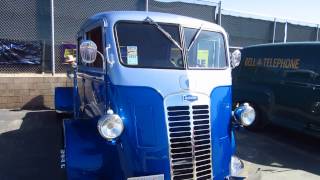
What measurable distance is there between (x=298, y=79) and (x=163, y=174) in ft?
14.8

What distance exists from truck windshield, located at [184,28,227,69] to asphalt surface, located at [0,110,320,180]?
153 centimetres

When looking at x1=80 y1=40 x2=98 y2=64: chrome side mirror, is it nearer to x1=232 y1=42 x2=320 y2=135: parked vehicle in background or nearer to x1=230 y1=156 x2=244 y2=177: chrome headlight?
x1=230 y1=156 x2=244 y2=177: chrome headlight

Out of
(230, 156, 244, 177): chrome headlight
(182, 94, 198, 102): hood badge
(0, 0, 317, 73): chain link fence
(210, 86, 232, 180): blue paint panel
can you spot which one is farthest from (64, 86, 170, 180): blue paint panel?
(0, 0, 317, 73): chain link fence

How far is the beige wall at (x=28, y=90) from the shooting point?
9273 mm

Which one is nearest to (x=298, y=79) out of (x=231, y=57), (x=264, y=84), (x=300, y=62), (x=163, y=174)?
(x=300, y=62)

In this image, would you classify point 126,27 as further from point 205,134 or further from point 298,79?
point 298,79

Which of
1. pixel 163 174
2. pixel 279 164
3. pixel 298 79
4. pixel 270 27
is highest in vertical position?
pixel 270 27

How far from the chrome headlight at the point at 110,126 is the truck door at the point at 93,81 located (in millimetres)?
575

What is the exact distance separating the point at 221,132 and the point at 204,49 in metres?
1.04

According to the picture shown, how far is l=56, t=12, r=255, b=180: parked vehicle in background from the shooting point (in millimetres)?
3543

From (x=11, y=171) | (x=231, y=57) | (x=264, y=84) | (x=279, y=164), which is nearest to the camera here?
(x=231, y=57)

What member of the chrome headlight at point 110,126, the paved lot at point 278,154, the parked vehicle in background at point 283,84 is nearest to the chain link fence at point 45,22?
the parked vehicle in background at point 283,84

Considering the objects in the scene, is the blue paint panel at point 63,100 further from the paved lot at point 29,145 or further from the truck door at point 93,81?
the truck door at point 93,81

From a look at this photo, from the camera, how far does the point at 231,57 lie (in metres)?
4.69
